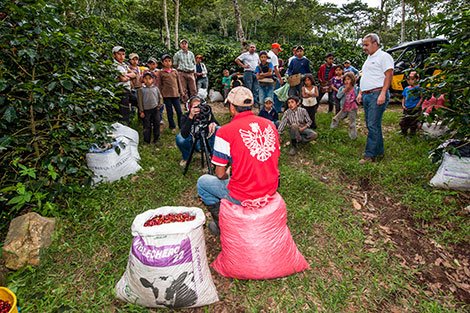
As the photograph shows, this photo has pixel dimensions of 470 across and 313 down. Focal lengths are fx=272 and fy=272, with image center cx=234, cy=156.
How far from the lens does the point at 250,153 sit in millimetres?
2244

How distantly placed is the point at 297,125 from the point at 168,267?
389 cm

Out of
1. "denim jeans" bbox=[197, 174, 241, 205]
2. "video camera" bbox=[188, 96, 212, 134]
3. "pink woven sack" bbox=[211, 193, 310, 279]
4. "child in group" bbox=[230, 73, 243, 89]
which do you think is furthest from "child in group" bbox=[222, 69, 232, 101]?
"pink woven sack" bbox=[211, 193, 310, 279]

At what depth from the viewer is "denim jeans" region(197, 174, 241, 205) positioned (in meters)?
2.71

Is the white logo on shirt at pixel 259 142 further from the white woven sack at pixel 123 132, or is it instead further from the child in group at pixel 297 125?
the child in group at pixel 297 125

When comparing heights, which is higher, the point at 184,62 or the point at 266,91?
the point at 184,62

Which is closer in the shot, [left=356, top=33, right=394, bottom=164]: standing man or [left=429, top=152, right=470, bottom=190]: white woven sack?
[left=429, top=152, right=470, bottom=190]: white woven sack

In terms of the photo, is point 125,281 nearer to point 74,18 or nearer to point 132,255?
point 132,255

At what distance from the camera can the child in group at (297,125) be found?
5207mm

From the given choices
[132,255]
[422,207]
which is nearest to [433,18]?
[422,207]

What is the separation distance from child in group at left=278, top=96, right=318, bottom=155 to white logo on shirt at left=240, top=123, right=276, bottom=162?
2989 mm

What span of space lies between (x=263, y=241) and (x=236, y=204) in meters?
0.38

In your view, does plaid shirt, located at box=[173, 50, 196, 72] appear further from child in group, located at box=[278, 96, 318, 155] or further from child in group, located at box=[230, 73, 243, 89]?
child in group, located at box=[278, 96, 318, 155]

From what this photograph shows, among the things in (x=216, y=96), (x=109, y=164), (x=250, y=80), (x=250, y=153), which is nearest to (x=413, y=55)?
(x=250, y=80)

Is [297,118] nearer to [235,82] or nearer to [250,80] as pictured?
[250,80]
